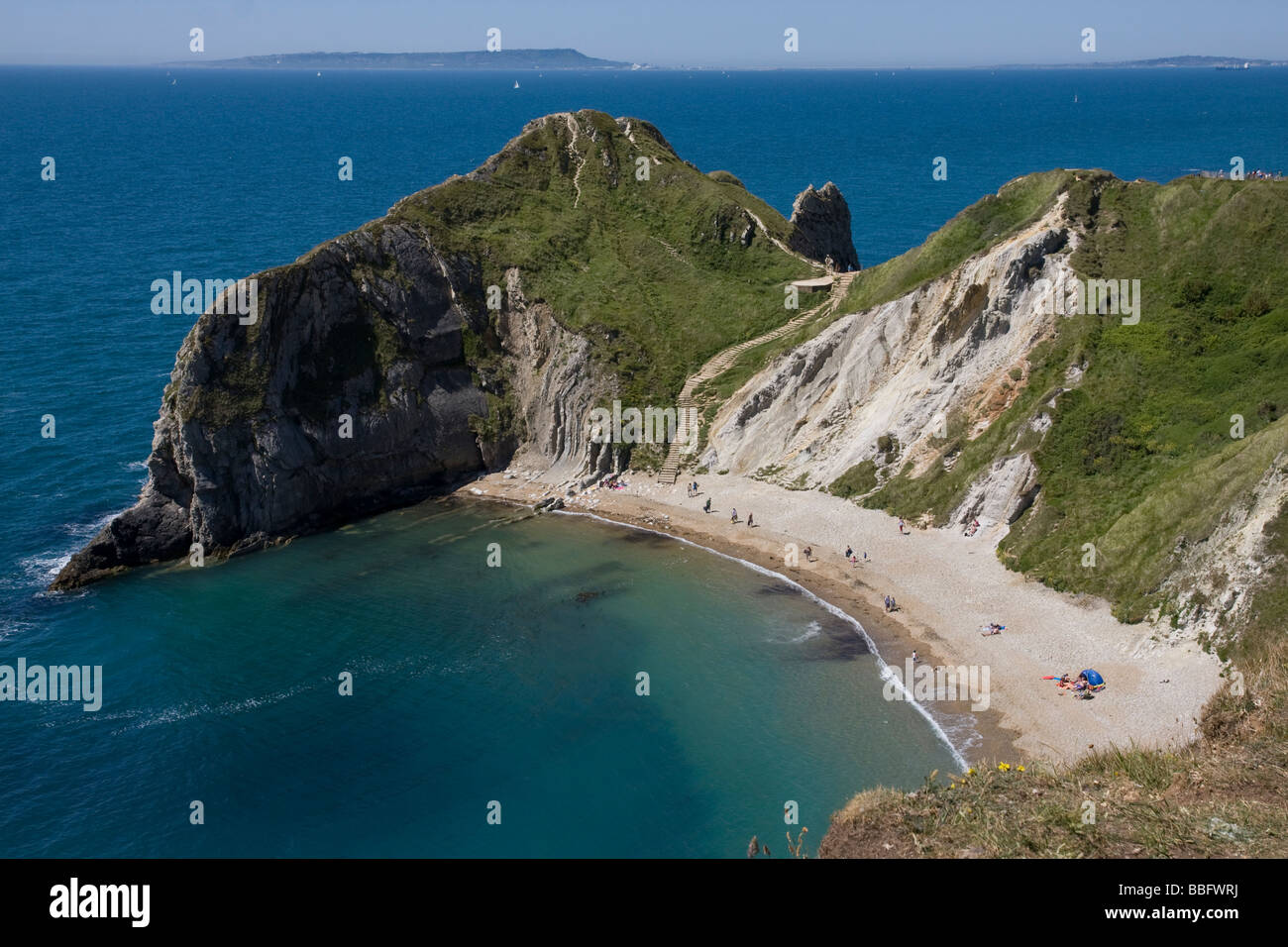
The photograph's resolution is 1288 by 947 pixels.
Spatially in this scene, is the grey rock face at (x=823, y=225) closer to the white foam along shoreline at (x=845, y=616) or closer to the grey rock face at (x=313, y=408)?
the grey rock face at (x=313, y=408)

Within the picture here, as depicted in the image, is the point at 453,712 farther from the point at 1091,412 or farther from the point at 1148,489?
the point at 1091,412

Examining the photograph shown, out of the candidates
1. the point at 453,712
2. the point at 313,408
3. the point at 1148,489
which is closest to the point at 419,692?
the point at 453,712

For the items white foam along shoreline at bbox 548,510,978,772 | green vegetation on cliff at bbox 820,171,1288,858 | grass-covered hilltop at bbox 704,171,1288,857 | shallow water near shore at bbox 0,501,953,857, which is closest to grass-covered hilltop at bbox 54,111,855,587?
shallow water near shore at bbox 0,501,953,857

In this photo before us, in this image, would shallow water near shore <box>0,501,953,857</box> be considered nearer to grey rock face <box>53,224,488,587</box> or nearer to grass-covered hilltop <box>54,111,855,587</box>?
grey rock face <box>53,224,488,587</box>

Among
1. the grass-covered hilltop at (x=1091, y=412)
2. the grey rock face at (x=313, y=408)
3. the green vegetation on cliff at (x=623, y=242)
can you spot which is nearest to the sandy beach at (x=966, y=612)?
the grass-covered hilltop at (x=1091, y=412)

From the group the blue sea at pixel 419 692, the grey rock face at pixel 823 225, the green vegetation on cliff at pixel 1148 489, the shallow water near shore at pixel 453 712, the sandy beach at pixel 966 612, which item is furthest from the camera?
the grey rock face at pixel 823 225
